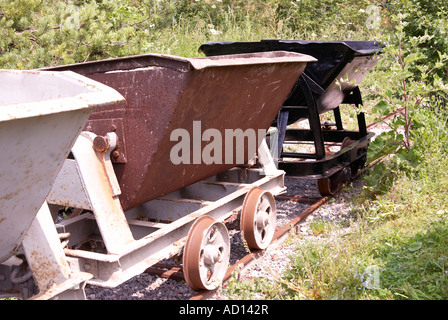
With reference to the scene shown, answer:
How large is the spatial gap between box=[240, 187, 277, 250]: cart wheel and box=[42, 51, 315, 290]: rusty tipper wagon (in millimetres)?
12

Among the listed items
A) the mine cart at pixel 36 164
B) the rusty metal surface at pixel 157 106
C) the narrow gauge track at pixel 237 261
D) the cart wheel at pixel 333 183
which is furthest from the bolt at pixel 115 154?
the cart wheel at pixel 333 183

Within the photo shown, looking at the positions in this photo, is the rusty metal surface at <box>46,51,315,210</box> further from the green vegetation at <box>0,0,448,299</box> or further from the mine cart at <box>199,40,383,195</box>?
the mine cart at <box>199,40,383,195</box>

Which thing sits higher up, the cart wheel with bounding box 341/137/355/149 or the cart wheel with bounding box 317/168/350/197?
the cart wheel with bounding box 341/137/355/149

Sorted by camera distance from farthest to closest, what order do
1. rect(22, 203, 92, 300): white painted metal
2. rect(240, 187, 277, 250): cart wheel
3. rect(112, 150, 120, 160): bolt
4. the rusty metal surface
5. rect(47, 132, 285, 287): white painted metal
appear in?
rect(240, 187, 277, 250): cart wheel < rect(112, 150, 120, 160): bolt < the rusty metal surface < rect(47, 132, 285, 287): white painted metal < rect(22, 203, 92, 300): white painted metal

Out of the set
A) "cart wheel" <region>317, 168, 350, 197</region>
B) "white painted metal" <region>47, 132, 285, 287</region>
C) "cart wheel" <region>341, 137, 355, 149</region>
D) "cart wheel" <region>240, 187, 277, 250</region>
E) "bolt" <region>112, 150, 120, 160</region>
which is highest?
"bolt" <region>112, 150, 120, 160</region>

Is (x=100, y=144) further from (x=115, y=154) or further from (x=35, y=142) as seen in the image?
(x=35, y=142)

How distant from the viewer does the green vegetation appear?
3541 mm

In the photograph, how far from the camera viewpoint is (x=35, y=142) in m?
2.34

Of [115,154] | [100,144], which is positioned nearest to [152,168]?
[115,154]

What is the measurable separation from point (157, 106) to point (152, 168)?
0.45 m

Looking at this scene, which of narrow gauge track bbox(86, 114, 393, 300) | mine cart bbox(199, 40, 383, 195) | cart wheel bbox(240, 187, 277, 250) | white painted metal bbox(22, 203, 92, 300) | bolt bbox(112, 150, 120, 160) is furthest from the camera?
mine cart bbox(199, 40, 383, 195)

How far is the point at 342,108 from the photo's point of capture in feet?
35.1

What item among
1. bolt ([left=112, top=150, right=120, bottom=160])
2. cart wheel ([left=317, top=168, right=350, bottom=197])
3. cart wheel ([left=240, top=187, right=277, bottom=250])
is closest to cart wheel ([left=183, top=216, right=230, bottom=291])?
cart wheel ([left=240, top=187, right=277, bottom=250])
